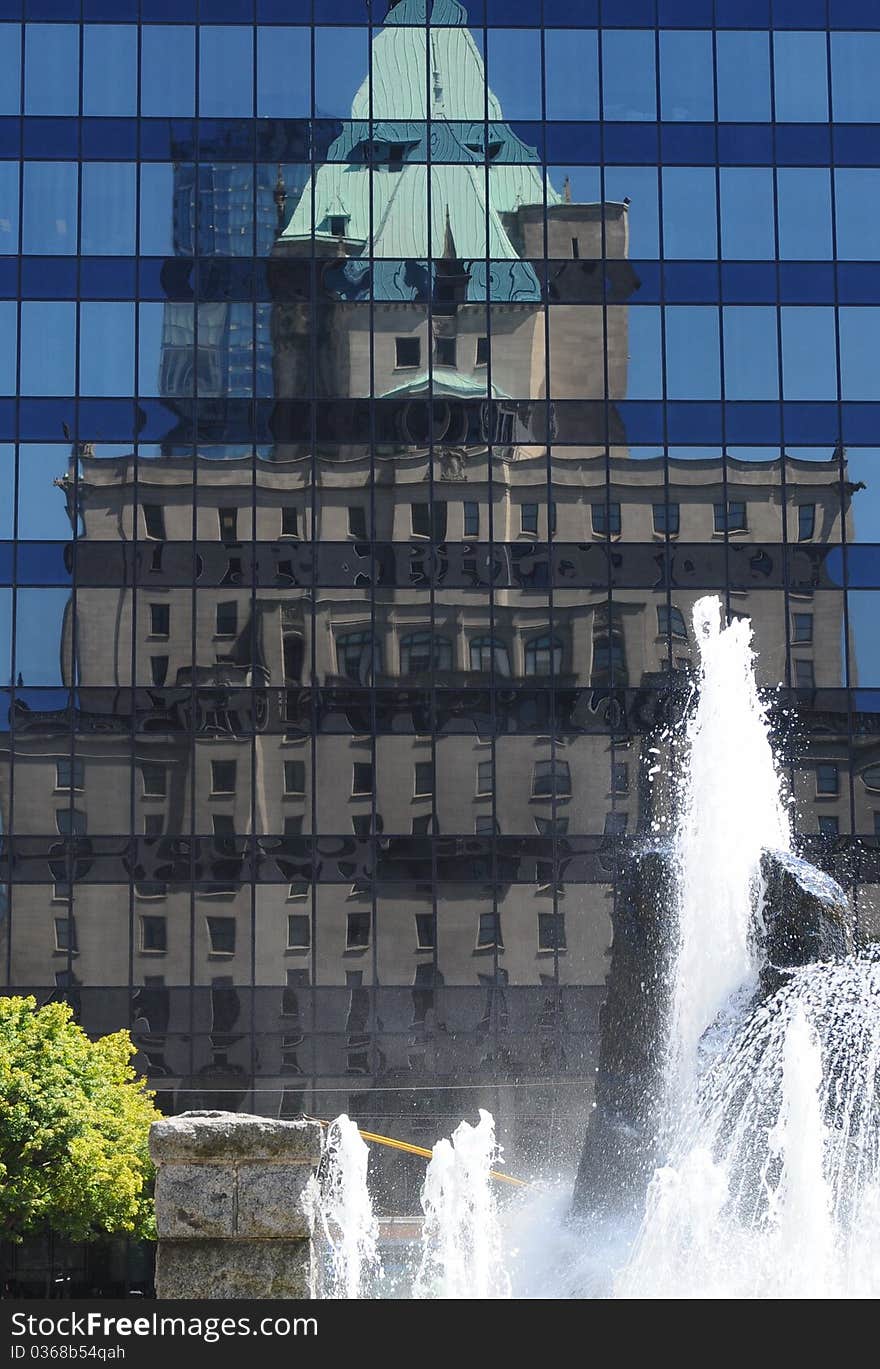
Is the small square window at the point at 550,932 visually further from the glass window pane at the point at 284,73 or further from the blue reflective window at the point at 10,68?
the blue reflective window at the point at 10,68

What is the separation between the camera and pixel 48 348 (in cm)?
3466

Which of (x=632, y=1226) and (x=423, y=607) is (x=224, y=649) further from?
(x=632, y=1226)

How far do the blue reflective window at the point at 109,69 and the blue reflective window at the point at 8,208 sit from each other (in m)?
1.96

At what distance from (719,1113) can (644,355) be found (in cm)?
2044

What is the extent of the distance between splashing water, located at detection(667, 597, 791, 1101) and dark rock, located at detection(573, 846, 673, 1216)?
367 mm

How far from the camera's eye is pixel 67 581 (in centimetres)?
3391

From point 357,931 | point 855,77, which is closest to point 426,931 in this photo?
point 357,931

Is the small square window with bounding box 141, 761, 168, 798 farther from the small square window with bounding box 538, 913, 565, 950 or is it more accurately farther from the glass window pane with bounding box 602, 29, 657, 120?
the glass window pane with bounding box 602, 29, 657, 120

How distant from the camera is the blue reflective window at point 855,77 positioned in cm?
3603

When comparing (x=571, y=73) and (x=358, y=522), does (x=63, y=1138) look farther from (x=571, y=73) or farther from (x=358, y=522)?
(x=571, y=73)

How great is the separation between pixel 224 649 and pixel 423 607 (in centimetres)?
390

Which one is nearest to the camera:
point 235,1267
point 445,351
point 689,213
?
point 235,1267

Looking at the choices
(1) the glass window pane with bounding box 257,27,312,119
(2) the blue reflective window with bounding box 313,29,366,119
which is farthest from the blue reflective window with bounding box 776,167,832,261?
(1) the glass window pane with bounding box 257,27,312,119

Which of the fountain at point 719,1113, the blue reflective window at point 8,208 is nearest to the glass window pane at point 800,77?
the blue reflective window at point 8,208
